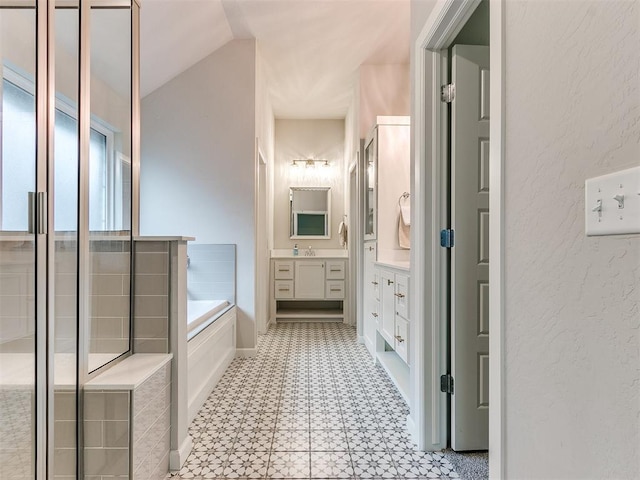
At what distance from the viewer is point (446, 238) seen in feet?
5.59

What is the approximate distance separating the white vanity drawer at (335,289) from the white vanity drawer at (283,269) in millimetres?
522

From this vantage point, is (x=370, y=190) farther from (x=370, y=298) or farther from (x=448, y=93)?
(x=448, y=93)

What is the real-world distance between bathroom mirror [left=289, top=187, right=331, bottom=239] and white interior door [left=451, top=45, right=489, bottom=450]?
12.1 feet

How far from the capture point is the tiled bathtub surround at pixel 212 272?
3320 mm

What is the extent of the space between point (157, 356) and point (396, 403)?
152 cm

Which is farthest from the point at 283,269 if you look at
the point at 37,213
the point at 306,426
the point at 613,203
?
the point at 613,203

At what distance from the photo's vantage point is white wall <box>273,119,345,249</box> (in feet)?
17.6

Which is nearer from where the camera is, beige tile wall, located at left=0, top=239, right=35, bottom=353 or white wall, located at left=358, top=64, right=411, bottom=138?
beige tile wall, located at left=0, top=239, right=35, bottom=353

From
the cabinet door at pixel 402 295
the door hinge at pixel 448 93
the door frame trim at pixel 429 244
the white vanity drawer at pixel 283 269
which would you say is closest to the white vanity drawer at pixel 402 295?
the cabinet door at pixel 402 295

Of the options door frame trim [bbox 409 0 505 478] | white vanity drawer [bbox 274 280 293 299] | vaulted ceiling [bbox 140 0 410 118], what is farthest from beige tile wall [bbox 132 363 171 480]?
white vanity drawer [bbox 274 280 293 299]

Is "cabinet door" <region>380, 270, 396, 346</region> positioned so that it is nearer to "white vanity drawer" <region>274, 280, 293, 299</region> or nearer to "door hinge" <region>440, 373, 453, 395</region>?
"door hinge" <region>440, 373, 453, 395</region>

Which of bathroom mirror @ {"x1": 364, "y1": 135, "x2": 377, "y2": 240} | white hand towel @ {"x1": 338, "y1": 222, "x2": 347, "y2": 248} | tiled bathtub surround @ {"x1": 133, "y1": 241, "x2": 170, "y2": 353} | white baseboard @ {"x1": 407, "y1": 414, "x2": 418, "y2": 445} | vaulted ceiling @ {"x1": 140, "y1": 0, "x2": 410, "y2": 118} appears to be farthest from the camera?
white hand towel @ {"x1": 338, "y1": 222, "x2": 347, "y2": 248}

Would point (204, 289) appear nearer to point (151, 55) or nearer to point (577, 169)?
point (151, 55)

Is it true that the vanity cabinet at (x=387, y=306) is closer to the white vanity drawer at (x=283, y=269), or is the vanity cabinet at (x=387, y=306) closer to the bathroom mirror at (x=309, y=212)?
the white vanity drawer at (x=283, y=269)
